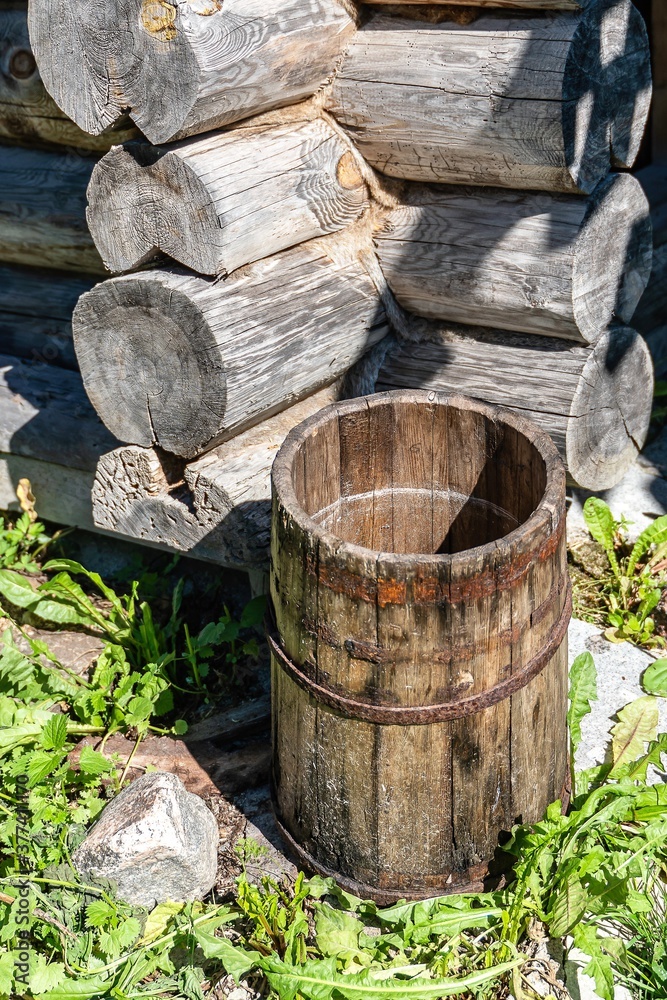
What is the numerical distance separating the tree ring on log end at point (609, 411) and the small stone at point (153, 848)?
5.33ft

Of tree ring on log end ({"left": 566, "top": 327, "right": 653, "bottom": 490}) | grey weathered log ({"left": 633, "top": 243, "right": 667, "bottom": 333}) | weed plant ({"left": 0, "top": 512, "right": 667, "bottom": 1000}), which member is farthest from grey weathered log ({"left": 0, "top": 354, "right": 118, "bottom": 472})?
grey weathered log ({"left": 633, "top": 243, "right": 667, "bottom": 333})

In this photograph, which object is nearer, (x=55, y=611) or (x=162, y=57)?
(x=162, y=57)

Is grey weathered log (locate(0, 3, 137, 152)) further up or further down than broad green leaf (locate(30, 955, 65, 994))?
further up

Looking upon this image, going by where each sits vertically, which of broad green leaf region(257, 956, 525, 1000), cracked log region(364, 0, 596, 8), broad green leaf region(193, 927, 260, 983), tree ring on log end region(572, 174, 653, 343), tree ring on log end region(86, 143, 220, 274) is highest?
cracked log region(364, 0, 596, 8)

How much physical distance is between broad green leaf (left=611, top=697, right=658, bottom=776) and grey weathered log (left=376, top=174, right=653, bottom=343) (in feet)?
3.71

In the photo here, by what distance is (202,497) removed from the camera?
3125 millimetres

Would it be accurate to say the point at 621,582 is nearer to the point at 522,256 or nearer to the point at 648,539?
the point at 648,539

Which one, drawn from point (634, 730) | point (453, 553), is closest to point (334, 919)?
point (453, 553)

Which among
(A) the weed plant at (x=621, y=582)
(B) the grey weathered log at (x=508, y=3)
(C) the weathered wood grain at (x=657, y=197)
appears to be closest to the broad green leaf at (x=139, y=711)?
(A) the weed plant at (x=621, y=582)

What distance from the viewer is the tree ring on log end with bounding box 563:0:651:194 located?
2.88 m

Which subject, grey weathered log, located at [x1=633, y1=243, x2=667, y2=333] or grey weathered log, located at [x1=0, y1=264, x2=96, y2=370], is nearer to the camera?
grey weathered log, located at [x1=0, y1=264, x2=96, y2=370]

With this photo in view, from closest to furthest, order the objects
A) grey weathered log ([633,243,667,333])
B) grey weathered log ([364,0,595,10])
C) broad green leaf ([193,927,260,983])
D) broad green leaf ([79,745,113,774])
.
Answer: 1. broad green leaf ([193,927,260,983])
2. broad green leaf ([79,745,113,774])
3. grey weathered log ([364,0,595,10])
4. grey weathered log ([633,243,667,333])

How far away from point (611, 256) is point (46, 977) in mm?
2533

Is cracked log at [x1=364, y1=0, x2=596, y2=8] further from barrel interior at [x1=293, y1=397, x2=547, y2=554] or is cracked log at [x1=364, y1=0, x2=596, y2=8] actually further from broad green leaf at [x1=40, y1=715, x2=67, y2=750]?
broad green leaf at [x1=40, y1=715, x2=67, y2=750]
